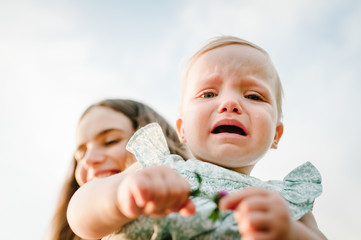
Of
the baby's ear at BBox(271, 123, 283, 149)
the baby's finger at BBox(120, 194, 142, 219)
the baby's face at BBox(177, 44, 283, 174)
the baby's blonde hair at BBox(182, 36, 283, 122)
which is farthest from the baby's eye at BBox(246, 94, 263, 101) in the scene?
the baby's finger at BBox(120, 194, 142, 219)

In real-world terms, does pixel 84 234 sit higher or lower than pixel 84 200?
lower

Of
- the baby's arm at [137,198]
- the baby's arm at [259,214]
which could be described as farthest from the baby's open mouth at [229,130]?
the baby's arm at [259,214]

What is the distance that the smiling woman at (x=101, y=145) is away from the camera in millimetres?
3045

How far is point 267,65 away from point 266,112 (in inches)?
14.5

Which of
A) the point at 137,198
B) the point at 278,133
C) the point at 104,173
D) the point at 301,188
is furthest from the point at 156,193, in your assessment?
the point at 104,173

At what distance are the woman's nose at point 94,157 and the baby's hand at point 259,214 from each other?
→ 2.14 metres

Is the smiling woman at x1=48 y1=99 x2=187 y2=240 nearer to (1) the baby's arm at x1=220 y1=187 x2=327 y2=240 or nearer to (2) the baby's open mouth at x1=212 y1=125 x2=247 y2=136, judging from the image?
(2) the baby's open mouth at x1=212 y1=125 x2=247 y2=136

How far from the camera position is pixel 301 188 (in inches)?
75.5

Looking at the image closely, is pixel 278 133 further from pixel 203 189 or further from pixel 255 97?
pixel 203 189

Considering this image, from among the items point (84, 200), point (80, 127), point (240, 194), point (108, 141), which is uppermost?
point (80, 127)

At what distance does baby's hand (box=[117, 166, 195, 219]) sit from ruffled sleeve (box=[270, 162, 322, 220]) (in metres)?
0.87

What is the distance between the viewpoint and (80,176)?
3205 mm

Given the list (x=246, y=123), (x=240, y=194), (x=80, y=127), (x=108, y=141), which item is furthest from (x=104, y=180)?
(x=80, y=127)

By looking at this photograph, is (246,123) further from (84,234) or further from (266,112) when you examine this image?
(84,234)
